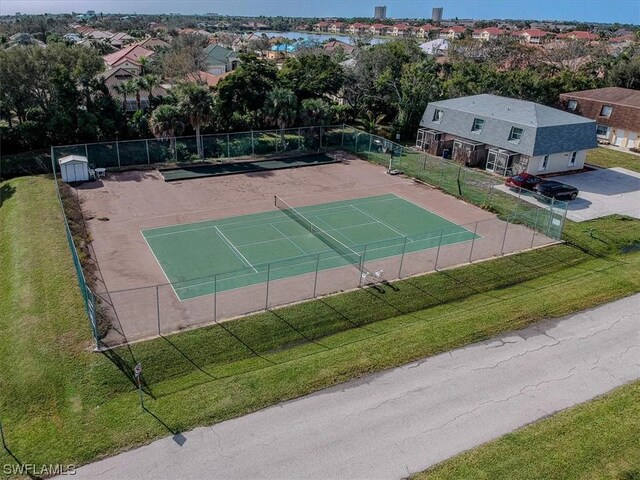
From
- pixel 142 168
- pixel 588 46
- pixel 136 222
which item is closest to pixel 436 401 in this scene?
pixel 136 222

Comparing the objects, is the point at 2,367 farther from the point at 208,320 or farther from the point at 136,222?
the point at 136,222

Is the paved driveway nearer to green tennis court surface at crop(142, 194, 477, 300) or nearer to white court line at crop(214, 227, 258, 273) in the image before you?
green tennis court surface at crop(142, 194, 477, 300)

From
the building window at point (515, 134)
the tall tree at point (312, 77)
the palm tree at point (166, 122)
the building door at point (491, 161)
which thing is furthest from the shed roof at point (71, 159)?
the building window at point (515, 134)

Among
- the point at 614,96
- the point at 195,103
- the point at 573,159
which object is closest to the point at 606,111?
the point at 614,96

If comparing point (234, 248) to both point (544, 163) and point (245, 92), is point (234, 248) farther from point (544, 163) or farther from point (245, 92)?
point (544, 163)

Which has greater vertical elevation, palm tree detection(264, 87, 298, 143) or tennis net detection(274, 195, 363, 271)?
palm tree detection(264, 87, 298, 143)

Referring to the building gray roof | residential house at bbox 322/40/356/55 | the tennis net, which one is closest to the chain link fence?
the tennis net

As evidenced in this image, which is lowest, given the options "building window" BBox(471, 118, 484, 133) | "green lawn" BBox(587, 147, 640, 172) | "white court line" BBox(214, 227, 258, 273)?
"white court line" BBox(214, 227, 258, 273)
